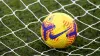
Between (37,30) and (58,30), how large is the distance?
0.48 meters

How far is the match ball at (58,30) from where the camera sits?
2062 mm

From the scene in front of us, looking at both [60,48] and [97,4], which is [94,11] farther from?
[60,48]

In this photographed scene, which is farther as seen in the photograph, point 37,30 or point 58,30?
point 37,30

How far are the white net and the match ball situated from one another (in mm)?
152

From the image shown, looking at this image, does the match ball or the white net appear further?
the white net

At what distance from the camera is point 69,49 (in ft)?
7.39

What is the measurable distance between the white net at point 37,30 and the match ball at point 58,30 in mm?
152

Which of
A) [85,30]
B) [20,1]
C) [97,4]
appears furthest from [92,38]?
[20,1]

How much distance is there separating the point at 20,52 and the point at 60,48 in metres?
0.31

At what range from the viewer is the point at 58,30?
81.2 inches

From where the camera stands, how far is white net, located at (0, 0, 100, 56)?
2244mm

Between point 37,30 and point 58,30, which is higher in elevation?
point 37,30

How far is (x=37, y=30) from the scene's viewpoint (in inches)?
99.0

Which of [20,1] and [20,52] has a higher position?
[20,1]
